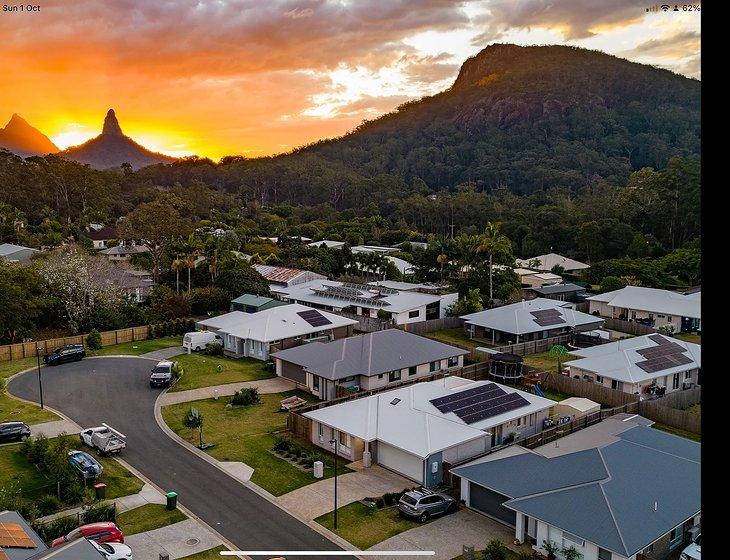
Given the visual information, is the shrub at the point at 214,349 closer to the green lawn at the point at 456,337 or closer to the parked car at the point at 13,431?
the parked car at the point at 13,431

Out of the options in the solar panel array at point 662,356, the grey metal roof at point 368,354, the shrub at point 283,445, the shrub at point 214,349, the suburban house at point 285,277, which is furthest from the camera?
the suburban house at point 285,277

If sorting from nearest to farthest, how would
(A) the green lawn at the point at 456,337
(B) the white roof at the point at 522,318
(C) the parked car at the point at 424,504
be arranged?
(C) the parked car at the point at 424,504
(B) the white roof at the point at 522,318
(A) the green lawn at the point at 456,337

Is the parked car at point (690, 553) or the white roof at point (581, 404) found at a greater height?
the white roof at point (581, 404)

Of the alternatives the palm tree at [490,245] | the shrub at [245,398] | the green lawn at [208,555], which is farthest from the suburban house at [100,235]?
the green lawn at [208,555]

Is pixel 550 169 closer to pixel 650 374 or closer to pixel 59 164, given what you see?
pixel 59 164

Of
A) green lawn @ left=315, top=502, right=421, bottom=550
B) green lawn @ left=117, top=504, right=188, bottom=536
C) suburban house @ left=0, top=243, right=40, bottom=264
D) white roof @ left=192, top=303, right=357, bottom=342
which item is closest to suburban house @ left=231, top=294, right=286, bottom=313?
white roof @ left=192, top=303, right=357, bottom=342

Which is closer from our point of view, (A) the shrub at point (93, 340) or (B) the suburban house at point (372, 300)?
(A) the shrub at point (93, 340)

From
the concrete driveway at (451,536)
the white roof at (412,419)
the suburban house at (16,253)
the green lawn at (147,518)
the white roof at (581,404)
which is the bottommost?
the concrete driveway at (451,536)

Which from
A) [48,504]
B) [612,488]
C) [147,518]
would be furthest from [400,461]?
[48,504]
